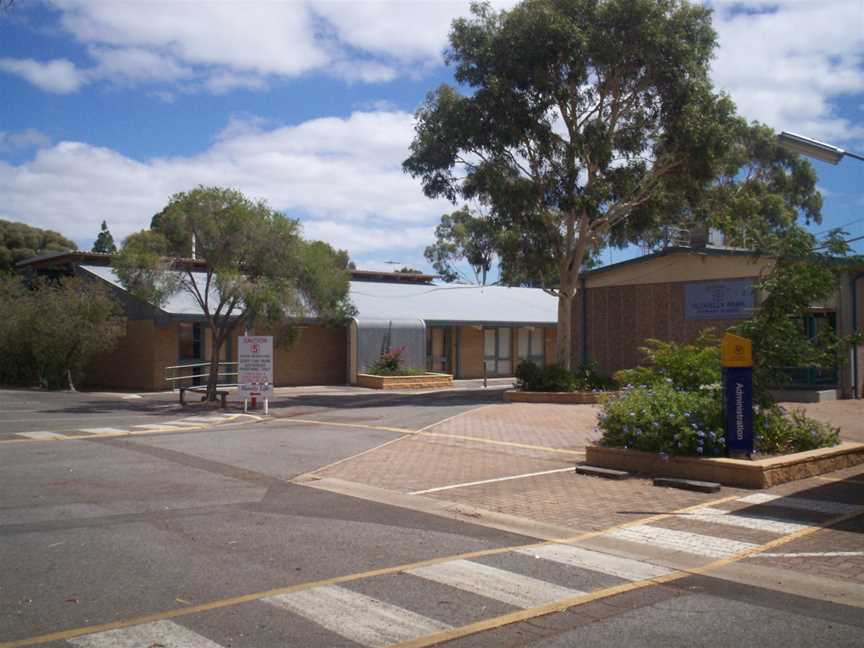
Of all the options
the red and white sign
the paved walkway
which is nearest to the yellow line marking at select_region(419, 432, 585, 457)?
the paved walkway

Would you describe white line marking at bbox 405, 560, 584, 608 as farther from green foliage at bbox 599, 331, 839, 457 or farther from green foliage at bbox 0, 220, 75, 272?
green foliage at bbox 0, 220, 75, 272

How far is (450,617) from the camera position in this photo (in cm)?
598

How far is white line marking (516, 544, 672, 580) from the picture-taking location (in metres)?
7.30

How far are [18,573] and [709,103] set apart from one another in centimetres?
2457

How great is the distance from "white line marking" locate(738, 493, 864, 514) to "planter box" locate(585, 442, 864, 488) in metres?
0.46

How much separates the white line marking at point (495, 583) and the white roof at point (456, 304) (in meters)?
26.6

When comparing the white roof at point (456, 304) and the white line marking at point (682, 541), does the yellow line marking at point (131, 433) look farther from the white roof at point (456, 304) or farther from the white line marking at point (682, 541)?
the white roof at point (456, 304)

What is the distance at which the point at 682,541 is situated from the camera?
8.43 m

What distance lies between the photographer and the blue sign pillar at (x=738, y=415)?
38.1 feet

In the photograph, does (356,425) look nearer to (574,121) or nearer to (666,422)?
(666,422)

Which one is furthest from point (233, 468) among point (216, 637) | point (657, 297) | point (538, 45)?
point (657, 297)

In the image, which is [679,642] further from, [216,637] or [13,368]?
[13,368]

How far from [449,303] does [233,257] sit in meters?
16.4

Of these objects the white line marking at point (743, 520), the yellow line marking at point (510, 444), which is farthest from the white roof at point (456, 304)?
the white line marking at point (743, 520)
